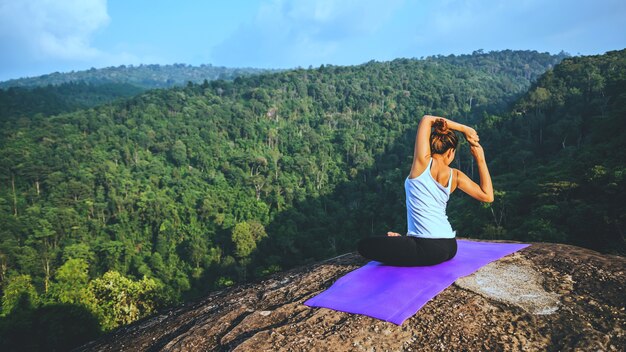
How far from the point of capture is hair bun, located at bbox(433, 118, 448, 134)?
3055mm

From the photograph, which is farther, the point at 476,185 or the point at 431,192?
the point at 476,185

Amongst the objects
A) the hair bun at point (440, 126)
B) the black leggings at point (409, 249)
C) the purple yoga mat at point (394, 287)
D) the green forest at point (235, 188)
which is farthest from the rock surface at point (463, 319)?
the green forest at point (235, 188)

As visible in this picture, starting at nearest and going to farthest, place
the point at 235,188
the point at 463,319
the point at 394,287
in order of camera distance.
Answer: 1. the point at 463,319
2. the point at 394,287
3. the point at 235,188

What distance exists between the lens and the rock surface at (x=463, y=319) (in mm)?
2395

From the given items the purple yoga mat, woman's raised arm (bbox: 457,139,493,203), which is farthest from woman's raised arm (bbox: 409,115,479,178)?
the purple yoga mat

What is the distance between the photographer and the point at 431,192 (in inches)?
122

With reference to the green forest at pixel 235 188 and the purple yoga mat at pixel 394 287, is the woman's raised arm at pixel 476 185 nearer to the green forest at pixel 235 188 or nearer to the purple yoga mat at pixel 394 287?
the purple yoga mat at pixel 394 287

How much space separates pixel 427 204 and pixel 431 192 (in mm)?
114

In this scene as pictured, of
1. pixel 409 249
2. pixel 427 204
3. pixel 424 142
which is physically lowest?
pixel 409 249

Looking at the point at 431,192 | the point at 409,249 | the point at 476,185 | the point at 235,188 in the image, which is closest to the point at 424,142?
the point at 431,192

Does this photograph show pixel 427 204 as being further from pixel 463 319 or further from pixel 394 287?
pixel 463 319

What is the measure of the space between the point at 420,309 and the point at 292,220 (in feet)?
148

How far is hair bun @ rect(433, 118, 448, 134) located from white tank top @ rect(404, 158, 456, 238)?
25 centimetres

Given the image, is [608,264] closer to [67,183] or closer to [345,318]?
[345,318]
